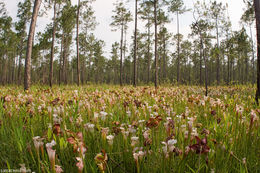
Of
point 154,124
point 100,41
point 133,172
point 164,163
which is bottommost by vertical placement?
point 133,172

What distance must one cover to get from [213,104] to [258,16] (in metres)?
3.57

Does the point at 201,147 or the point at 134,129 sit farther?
the point at 134,129

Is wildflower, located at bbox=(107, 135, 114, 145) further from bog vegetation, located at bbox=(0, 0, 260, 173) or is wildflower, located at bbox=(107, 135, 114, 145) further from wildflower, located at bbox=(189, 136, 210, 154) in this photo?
wildflower, located at bbox=(189, 136, 210, 154)

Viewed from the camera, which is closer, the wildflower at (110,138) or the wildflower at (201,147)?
the wildflower at (201,147)

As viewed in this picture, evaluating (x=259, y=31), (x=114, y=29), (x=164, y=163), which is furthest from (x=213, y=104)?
(x=114, y=29)

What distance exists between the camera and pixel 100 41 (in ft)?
146

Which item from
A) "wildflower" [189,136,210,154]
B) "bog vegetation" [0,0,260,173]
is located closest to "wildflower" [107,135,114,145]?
"bog vegetation" [0,0,260,173]

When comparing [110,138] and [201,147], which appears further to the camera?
[110,138]

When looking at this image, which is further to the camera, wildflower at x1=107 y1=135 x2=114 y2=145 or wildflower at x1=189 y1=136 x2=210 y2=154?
→ wildflower at x1=107 y1=135 x2=114 y2=145

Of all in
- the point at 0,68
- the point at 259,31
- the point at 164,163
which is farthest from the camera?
the point at 0,68

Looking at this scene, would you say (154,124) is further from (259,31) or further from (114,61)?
(114,61)

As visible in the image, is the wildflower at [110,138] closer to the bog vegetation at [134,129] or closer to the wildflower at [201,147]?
the bog vegetation at [134,129]

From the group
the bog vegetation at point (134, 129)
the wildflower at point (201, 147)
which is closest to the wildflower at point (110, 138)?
the bog vegetation at point (134, 129)

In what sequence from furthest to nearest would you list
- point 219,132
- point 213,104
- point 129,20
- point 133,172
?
point 129,20 < point 213,104 < point 219,132 < point 133,172
